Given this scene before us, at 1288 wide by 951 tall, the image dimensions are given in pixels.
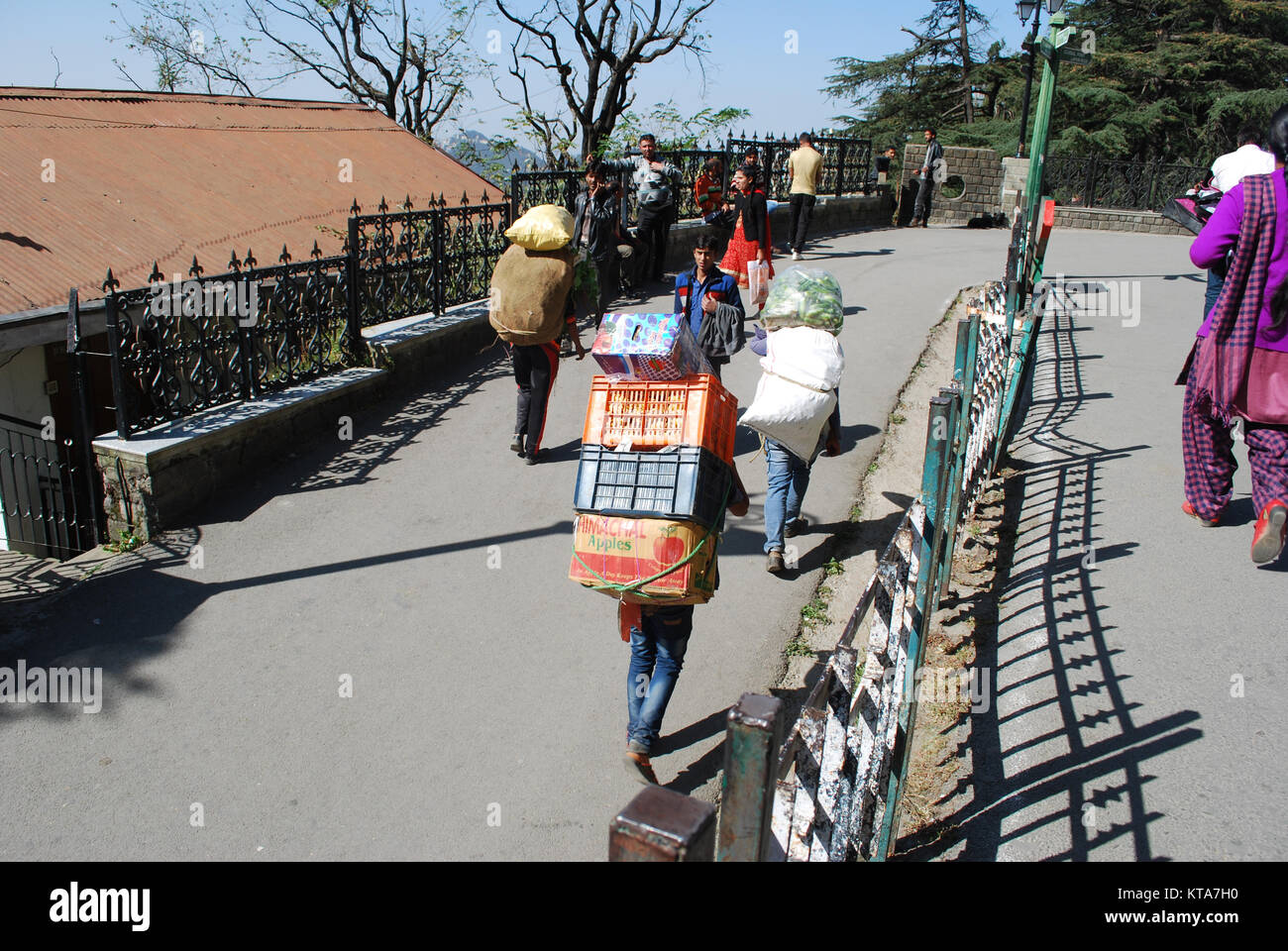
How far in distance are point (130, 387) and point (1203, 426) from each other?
667 cm

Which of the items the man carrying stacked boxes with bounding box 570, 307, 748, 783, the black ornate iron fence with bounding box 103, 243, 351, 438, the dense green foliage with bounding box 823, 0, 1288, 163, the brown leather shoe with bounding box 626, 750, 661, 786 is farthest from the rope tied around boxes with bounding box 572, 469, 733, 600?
the dense green foliage with bounding box 823, 0, 1288, 163

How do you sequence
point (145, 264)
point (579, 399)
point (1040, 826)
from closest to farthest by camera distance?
point (1040, 826) < point (579, 399) < point (145, 264)

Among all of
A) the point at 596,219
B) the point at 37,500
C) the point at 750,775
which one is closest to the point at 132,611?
the point at 750,775

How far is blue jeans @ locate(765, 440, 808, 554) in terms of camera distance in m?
5.32

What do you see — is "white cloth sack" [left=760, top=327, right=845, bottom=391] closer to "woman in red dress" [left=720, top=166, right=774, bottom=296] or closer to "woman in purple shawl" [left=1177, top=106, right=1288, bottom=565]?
"woman in purple shawl" [left=1177, top=106, right=1288, bottom=565]

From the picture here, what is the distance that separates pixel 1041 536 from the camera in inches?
226

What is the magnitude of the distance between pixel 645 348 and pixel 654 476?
500 millimetres

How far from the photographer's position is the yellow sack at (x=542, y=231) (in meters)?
6.45

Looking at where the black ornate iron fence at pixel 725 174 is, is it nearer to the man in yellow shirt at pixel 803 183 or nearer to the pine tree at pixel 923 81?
the man in yellow shirt at pixel 803 183

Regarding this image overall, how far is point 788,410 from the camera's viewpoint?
16.0ft

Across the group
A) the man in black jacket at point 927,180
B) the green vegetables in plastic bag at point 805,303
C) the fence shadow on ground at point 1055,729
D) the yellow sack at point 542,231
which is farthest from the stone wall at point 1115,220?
the green vegetables in plastic bag at point 805,303

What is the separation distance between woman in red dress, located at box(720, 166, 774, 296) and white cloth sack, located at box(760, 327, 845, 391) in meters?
4.57
